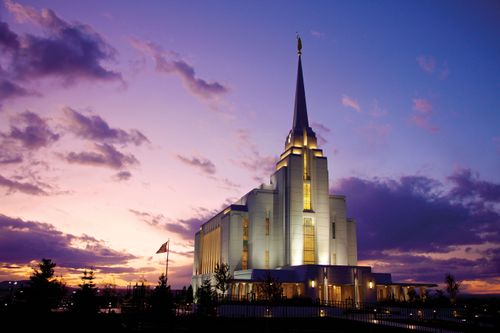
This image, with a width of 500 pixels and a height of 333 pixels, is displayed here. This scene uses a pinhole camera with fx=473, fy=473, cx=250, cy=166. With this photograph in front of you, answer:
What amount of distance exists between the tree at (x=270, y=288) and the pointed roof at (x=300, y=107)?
2838 cm

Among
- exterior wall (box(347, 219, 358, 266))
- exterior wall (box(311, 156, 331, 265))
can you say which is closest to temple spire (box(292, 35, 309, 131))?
exterior wall (box(311, 156, 331, 265))

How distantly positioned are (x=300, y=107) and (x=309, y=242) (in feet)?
77.9

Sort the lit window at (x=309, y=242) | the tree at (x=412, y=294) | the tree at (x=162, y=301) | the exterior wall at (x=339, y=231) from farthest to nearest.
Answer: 1. the exterior wall at (x=339, y=231)
2. the lit window at (x=309, y=242)
3. the tree at (x=412, y=294)
4. the tree at (x=162, y=301)

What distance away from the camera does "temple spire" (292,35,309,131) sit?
78.4 m

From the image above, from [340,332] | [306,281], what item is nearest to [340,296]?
[306,281]

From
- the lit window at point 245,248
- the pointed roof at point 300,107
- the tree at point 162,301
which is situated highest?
the pointed roof at point 300,107

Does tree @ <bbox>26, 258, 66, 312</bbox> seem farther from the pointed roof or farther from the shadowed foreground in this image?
the pointed roof

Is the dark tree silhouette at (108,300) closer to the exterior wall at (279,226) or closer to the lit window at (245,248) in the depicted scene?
the lit window at (245,248)

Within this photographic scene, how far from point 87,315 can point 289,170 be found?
1627 inches

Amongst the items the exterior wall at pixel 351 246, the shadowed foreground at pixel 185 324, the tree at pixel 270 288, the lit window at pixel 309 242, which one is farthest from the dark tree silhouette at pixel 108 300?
the exterior wall at pixel 351 246

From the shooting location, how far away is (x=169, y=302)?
134 ft

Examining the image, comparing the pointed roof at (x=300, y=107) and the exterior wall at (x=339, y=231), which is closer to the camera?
the exterior wall at (x=339, y=231)

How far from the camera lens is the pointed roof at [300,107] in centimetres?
7838

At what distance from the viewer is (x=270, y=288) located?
51.4m
